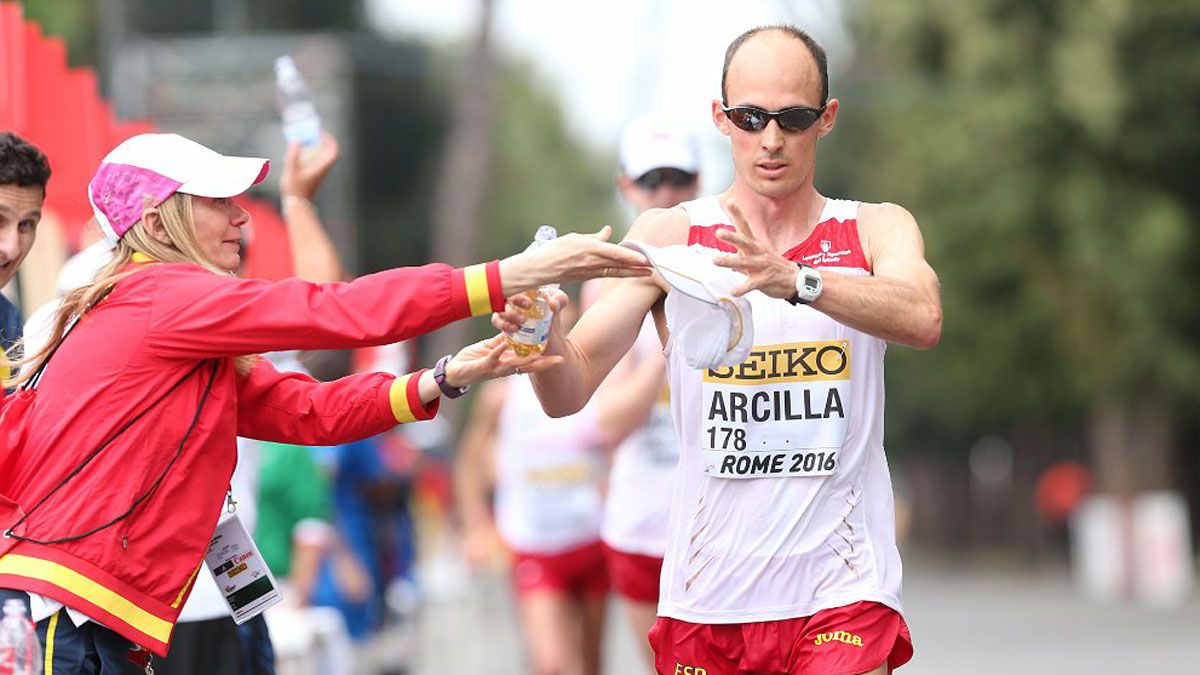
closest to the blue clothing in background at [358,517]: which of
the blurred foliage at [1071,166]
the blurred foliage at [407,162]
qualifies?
the blurred foliage at [1071,166]

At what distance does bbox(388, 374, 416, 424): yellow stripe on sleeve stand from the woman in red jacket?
30cm

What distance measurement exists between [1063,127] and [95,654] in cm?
2412

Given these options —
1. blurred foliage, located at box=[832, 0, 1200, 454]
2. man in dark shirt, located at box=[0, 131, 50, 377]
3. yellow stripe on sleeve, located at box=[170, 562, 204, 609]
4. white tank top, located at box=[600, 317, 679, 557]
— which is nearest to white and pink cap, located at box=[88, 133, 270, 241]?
man in dark shirt, located at box=[0, 131, 50, 377]

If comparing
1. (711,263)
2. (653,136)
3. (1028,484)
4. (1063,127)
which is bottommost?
(1028,484)

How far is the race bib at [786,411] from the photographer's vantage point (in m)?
5.50

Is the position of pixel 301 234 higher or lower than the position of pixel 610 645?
higher

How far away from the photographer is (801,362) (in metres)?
5.52

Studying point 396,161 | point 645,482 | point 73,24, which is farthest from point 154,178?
point 396,161

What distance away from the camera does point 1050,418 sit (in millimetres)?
39000

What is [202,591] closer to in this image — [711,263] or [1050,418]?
[711,263]

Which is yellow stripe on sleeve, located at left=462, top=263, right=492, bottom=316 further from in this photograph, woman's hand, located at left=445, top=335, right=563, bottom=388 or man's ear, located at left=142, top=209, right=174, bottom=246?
man's ear, located at left=142, top=209, right=174, bottom=246

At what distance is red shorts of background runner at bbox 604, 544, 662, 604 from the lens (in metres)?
8.56

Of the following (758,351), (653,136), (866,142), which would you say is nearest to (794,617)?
(758,351)

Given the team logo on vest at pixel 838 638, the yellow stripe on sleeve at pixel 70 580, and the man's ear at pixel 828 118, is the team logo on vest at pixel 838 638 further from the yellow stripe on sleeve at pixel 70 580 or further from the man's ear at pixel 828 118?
the yellow stripe on sleeve at pixel 70 580
